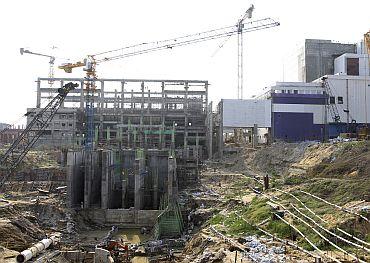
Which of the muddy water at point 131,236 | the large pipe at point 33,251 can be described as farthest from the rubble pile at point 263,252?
the muddy water at point 131,236

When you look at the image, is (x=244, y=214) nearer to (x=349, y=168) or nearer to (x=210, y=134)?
(x=349, y=168)

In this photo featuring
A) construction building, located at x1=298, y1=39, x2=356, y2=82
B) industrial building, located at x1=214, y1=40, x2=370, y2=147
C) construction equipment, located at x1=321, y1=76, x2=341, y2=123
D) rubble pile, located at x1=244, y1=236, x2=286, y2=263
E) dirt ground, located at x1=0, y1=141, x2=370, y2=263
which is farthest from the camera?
construction building, located at x1=298, y1=39, x2=356, y2=82

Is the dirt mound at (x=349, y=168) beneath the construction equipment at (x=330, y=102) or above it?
beneath

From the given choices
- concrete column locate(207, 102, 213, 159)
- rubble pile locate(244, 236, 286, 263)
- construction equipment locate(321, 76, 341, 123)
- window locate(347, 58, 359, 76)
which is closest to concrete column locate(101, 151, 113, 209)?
rubble pile locate(244, 236, 286, 263)

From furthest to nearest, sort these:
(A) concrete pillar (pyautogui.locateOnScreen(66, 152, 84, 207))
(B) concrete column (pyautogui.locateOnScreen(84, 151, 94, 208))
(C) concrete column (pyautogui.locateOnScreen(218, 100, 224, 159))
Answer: (C) concrete column (pyautogui.locateOnScreen(218, 100, 224, 159)) < (B) concrete column (pyautogui.locateOnScreen(84, 151, 94, 208)) < (A) concrete pillar (pyautogui.locateOnScreen(66, 152, 84, 207))

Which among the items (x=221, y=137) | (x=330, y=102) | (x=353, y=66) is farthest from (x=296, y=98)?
(x=353, y=66)

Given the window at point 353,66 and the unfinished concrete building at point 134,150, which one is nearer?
the unfinished concrete building at point 134,150

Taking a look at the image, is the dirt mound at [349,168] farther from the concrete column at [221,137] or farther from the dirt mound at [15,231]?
the concrete column at [221,137]

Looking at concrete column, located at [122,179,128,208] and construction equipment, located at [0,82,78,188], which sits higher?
construction equipment, located at [0,82,78,188]

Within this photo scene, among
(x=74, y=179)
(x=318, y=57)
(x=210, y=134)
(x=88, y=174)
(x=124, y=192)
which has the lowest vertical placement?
(x=124, y=192)

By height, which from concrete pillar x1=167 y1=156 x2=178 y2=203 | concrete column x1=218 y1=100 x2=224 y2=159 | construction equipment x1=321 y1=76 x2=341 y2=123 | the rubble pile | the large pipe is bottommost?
the large pipe

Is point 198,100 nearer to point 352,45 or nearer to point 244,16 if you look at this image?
point 244,16

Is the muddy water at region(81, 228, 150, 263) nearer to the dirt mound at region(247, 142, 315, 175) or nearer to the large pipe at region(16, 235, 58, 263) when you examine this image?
the large pipe at region(16, 235, 58, 263)

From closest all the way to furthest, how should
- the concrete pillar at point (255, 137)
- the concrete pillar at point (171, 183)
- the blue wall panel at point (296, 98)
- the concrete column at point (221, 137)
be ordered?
the concrete pillar at point (171, 183) < the concrete pillar at point (255, 137) < the concrete column at point (221, 137) < the blue wall panel at point (296, 98)
